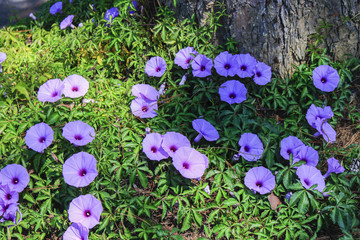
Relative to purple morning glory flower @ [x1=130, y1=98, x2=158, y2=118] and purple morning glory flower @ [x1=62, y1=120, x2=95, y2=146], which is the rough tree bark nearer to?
purple morning glory flower @ [x1=130, y1=98, x2=158, y2=118]

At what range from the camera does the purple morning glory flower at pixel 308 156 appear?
221 cm

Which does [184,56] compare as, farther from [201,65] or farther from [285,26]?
[285,26]

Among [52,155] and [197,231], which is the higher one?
[52,155]

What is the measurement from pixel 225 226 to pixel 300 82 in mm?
1327

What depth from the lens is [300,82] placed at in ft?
8.53

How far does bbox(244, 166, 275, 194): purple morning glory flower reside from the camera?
2119 millimetres

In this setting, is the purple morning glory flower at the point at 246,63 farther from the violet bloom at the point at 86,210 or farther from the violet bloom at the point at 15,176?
the violet bloom at the point at 15,176

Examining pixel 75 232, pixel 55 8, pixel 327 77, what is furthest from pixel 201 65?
pixel 55 8

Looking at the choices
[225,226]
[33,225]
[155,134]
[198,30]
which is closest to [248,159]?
[225,226]

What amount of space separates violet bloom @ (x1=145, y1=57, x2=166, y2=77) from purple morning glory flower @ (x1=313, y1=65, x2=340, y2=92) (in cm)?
123

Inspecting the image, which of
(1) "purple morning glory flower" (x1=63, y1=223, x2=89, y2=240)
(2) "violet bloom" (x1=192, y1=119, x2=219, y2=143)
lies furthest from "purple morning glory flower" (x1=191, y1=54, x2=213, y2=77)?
(1) "purple morning glory flower" (x1=63, y1=223, x2=89, y2=240)

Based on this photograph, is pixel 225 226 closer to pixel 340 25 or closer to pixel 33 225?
pixel 33 225

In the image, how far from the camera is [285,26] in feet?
8.25

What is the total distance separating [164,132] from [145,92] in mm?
417
